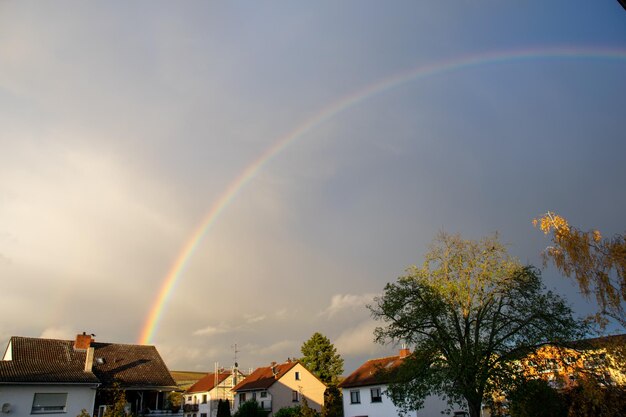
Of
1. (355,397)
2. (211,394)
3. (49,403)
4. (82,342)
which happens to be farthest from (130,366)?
(211,394)

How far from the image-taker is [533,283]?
26891mm

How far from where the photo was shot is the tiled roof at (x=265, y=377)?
A: 62.7 meters

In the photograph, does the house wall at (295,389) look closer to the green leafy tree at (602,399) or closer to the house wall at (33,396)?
the house wall at (33,396)

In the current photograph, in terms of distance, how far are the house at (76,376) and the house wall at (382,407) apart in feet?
71.3

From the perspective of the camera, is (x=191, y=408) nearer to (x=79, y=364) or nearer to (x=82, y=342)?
(x=82, y=342)

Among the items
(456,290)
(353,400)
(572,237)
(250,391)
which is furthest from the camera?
(250,391)

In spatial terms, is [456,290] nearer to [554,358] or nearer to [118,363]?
[554,358]

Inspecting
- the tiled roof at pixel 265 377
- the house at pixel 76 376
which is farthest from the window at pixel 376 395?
the house at pixel 76 376

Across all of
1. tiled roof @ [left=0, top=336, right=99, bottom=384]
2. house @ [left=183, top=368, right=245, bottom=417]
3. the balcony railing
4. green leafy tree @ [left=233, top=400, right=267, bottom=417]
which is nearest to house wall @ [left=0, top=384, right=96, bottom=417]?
tiled roof @ [left=0, top=336, right=99, bottom=384]

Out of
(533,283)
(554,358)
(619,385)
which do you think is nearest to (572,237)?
(619,385)

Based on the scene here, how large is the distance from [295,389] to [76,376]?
114 ft

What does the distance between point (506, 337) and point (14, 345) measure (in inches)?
1530

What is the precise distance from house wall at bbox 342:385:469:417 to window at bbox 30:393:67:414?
3019 cm

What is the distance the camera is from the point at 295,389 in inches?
2499
